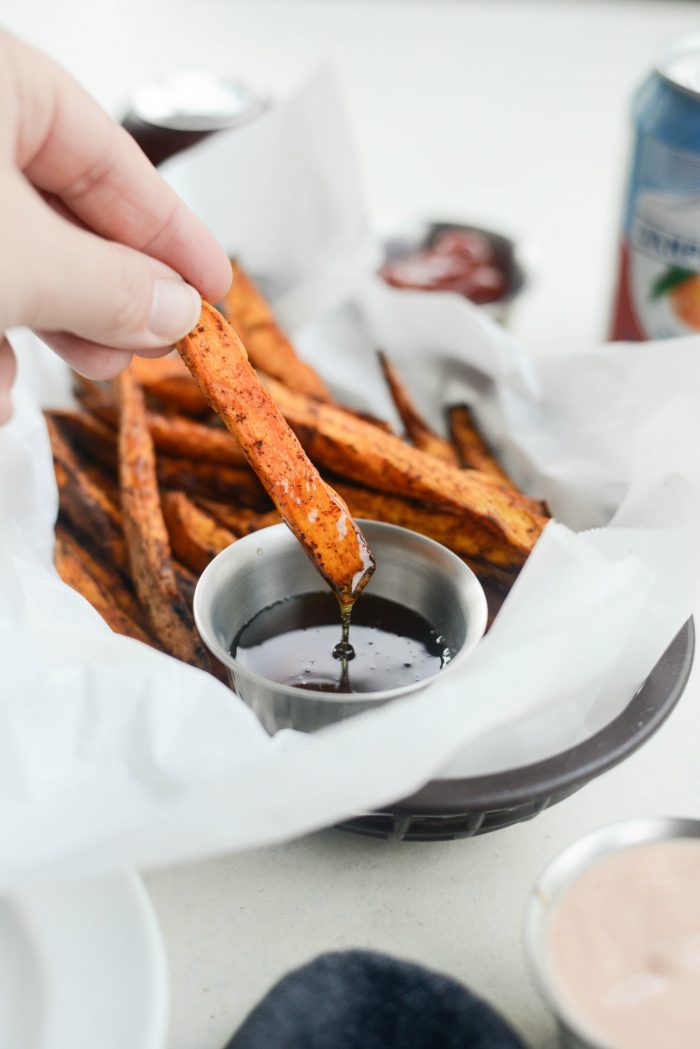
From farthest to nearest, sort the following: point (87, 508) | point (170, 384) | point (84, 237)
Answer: point (170, 384), point (87, 508), point (84, 237)

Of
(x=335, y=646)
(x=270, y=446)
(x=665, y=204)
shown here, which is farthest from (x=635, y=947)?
(x=665, y=204)

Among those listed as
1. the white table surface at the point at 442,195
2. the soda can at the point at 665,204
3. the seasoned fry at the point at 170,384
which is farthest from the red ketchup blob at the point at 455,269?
the seasoned fry at the point at 170,384

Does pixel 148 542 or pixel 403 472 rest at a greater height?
pixel 403 472

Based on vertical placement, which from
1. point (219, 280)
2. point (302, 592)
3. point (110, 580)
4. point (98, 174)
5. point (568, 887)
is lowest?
point (110, 580)

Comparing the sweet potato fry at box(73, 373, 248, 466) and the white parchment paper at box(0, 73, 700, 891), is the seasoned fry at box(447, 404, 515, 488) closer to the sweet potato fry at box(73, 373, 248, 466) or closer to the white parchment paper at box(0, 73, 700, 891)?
the white parchment paper at box(0, 73, 700, 891)

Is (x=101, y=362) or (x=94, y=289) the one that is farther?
(x=101, y=362)

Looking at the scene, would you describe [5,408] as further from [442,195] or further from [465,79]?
[465,79]

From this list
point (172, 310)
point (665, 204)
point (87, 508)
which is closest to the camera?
point (172, 310)
